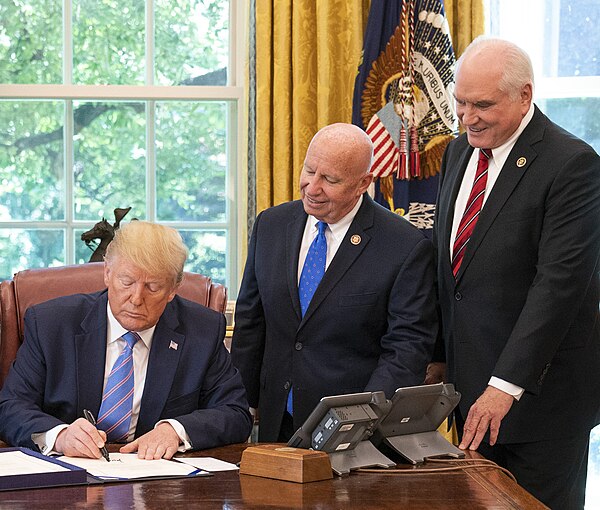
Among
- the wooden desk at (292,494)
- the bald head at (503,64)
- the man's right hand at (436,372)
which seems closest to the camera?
the wooden desk at (292,494)

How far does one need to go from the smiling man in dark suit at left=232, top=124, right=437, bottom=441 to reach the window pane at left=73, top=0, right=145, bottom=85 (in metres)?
2.04

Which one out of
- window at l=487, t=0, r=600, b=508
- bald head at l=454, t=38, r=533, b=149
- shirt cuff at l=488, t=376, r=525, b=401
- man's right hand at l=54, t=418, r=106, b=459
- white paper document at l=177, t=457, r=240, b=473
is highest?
window at l=487, t=0, r=600, b=508

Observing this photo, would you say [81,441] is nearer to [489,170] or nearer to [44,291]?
[44,291]

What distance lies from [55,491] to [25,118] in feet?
10.0

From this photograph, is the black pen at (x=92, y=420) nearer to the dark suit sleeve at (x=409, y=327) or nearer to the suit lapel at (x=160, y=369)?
the suit lapel at (x=160, y=369)

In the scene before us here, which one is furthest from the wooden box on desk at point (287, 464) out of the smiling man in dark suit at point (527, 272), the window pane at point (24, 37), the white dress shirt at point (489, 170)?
the window pane at point (24, 37)

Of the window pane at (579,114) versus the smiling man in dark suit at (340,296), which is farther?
the window pane at (579,114)

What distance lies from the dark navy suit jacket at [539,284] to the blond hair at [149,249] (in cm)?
81

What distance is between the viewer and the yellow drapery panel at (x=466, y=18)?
441cm

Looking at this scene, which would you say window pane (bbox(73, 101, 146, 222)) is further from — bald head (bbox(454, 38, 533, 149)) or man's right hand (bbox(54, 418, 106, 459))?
man's right hand (bbox(54, 418, 106, 459))

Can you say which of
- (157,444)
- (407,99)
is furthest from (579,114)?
(157,444)

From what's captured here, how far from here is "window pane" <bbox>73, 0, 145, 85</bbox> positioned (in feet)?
15.3

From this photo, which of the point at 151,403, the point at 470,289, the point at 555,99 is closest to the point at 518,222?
the point at 470,289

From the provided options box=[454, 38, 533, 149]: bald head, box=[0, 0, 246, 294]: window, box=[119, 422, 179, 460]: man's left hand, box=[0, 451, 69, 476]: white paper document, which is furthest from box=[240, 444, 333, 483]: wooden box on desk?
box=[0, 0, 246, 294]: window
